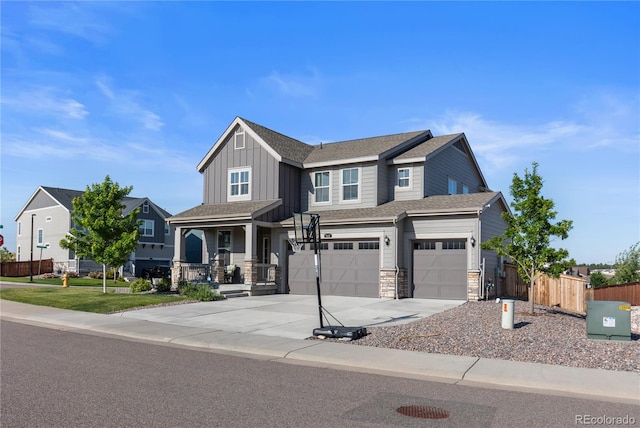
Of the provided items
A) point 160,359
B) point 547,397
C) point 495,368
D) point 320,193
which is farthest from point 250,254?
point 547,397

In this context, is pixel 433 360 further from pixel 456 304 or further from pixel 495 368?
pixel 456 304

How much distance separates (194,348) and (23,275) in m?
39.3

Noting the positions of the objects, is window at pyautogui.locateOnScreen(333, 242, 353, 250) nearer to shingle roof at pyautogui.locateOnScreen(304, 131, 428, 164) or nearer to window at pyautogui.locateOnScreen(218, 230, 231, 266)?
shingle roof at pyautogui.locateOnScreen(304, 131, 428, 164)

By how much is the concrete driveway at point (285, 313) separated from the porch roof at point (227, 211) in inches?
154

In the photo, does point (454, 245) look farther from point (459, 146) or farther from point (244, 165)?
point (244, 165)

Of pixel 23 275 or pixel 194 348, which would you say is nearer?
pixel 194 348

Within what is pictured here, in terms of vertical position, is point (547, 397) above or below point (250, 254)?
below

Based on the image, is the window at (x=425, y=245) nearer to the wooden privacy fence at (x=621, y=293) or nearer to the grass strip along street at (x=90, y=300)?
the grass strip along street at (x=90, y=300)

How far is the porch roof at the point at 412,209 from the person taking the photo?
71.2 feet

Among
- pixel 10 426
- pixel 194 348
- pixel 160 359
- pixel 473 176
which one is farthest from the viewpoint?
pixel 473 176


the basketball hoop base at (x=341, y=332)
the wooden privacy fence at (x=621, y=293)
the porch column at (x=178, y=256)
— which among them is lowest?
the wooden privacy fence at (x=621, y=293)

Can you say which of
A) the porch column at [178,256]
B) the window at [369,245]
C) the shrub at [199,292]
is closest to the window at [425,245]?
the window at [369,245]

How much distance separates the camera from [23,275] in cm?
4422

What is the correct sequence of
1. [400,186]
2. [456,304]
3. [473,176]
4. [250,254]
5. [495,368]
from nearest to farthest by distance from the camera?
[495,368] → [456,304] → [250,254] → [400,186] → [473,176]
